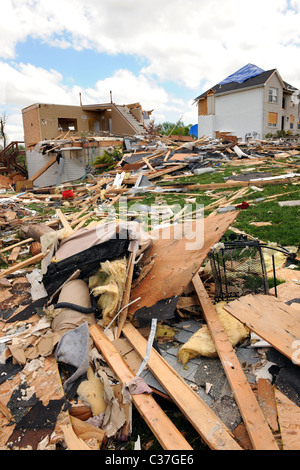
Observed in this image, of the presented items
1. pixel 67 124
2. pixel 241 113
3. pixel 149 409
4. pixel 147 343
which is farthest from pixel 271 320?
pixel 241 113

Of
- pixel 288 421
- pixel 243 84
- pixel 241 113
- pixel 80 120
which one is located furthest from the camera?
pixel 241 113

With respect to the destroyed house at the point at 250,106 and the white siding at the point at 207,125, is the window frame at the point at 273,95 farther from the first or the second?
Result: the white siding at the point at 207,125

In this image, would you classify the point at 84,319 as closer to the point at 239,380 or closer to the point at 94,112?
the point at 239,380

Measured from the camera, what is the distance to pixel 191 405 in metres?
2.21

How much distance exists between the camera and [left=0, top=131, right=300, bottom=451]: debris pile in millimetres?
2143

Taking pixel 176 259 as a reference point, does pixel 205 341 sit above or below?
below

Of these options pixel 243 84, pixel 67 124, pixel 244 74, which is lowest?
pixel 67 124

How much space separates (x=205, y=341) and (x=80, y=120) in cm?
2611

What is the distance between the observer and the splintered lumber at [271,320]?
2410mm

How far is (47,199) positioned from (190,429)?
40.4 ft

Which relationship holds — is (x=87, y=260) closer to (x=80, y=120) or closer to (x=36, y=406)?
(x=36, y=406)

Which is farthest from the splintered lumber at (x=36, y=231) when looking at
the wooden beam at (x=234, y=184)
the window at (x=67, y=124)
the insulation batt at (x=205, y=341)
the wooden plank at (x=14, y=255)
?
the window at (x=67, y=124)

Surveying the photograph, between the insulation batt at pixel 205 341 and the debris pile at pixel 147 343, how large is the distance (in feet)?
0.03

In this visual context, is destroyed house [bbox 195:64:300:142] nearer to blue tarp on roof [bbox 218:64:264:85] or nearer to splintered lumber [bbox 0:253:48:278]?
blue tarp on roof [bbox 218:64:264:85]
